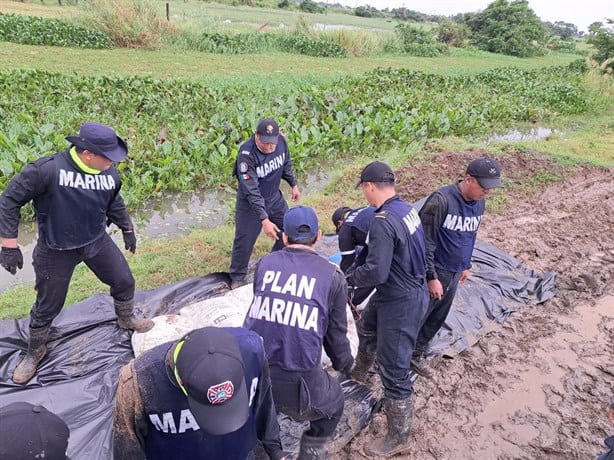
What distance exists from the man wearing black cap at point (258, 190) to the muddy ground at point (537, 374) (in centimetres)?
187

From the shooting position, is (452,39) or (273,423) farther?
(452,39)

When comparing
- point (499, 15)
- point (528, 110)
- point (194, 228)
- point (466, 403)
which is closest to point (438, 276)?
point (466, 403)

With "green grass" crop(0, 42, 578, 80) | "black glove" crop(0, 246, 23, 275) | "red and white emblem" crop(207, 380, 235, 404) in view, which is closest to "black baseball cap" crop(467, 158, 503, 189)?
"red and white emblem" crop(207, 380, 235, 404)

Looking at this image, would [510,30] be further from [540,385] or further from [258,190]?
[540,385]

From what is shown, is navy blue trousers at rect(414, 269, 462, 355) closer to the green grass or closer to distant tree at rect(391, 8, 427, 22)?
the green grass

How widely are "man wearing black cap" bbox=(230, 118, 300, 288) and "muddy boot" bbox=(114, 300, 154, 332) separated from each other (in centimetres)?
115

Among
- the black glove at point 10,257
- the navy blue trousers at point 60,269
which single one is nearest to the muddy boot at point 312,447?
the navy blue trousers at point 60,269

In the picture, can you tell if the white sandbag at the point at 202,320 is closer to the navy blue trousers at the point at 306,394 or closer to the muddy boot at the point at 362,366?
the muddy boot at the point at 362,366

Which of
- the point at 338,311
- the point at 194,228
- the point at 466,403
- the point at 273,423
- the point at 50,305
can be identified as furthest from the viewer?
the point at 194,228

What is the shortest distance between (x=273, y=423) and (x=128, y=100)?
32.3 ft

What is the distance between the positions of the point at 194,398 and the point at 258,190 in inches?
122

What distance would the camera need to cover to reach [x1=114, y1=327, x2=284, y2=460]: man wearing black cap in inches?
64.3

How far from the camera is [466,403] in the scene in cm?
373

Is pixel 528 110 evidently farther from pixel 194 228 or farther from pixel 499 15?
pixel 499 15
